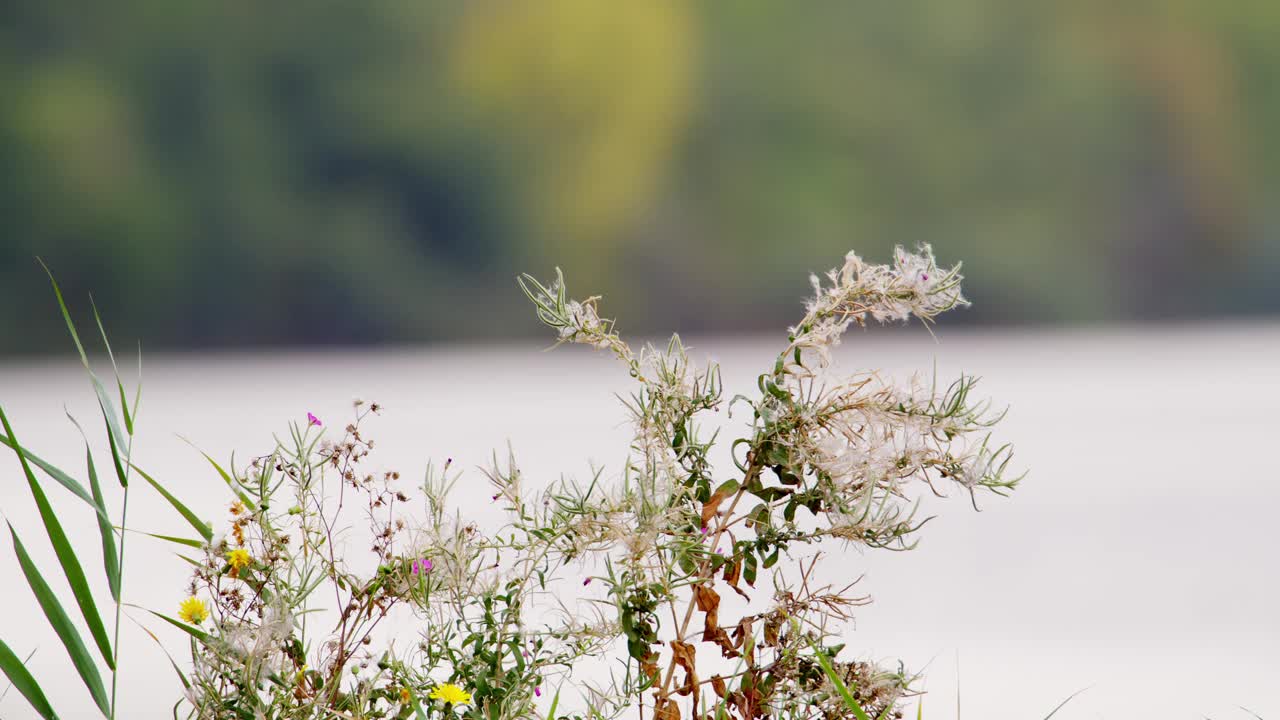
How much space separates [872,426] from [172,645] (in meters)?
1.69

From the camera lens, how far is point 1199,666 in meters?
2.05

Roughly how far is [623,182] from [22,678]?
14.6 ft

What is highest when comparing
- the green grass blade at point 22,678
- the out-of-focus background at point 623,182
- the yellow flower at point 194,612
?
the out-of-focus background at point 623,182

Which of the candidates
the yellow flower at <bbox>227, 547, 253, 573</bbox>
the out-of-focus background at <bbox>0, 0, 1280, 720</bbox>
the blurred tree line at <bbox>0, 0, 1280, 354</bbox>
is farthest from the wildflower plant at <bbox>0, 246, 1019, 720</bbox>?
the blurred tree line at <bbox>0, 0, 1280, 354</bbox>

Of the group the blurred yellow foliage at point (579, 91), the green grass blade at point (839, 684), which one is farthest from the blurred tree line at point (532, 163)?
the green grass blade at point (839, 684)

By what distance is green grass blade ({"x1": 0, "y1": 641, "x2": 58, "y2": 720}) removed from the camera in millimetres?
948

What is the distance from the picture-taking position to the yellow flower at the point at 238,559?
93 centimetres

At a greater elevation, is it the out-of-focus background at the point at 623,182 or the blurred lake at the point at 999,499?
the out-of-focus background at the point at 623,182

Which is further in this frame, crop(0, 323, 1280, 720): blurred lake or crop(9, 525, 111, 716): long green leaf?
crop(0, 323, 1280, 720): blurred lake

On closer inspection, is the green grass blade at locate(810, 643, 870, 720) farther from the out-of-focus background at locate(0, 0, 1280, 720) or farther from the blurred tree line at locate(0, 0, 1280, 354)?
the blurred tree line at locate(0, 0, 1280, 354)

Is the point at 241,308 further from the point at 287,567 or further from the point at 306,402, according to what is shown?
the point at 287,567

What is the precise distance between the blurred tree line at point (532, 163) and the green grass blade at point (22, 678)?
410 centimetres

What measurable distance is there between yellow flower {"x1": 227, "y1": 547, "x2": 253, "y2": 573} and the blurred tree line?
13.6 feet

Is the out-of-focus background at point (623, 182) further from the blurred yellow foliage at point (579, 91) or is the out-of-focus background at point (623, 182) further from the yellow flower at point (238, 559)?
the yellow flower at point (238, 559)
